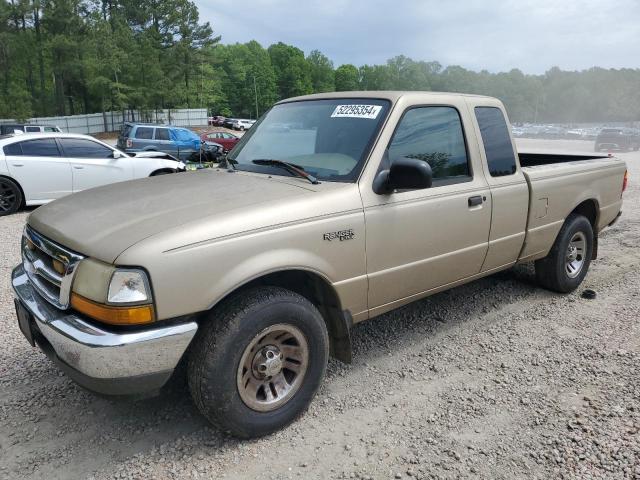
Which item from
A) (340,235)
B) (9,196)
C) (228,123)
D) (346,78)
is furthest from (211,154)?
(346,78)

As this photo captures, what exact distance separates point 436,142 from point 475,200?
0.52m

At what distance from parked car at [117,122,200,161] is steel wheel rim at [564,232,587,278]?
1604 centimetres

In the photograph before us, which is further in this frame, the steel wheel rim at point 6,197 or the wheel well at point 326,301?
the steel wheel rim at point 6,197

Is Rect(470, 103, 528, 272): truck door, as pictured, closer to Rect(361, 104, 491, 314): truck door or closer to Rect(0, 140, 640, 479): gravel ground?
Rect(361, 104, 491, 314): truck door

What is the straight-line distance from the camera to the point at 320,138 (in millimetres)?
3439

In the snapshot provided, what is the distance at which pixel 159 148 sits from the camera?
20234 millimetres

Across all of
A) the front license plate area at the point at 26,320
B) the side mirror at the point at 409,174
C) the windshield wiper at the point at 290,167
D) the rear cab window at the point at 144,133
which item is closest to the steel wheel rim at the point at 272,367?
the windshield wiper at the point at 290,167

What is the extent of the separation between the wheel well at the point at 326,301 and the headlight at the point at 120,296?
793 millimetres

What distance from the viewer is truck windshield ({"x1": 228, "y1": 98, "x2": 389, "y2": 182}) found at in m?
3.21

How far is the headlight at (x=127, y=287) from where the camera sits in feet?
7.34

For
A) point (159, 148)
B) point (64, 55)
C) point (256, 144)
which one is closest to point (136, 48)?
point (64, 55)

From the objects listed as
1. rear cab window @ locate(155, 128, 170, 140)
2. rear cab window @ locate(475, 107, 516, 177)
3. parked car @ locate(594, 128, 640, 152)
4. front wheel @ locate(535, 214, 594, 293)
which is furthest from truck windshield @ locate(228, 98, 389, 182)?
parked car @ locate(594, 128, 640, 152)

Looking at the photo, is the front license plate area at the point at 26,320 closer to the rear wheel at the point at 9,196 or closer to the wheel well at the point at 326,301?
the wheel well at the point at 326,301

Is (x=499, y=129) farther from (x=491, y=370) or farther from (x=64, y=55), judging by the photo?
(x=64, y=55)
